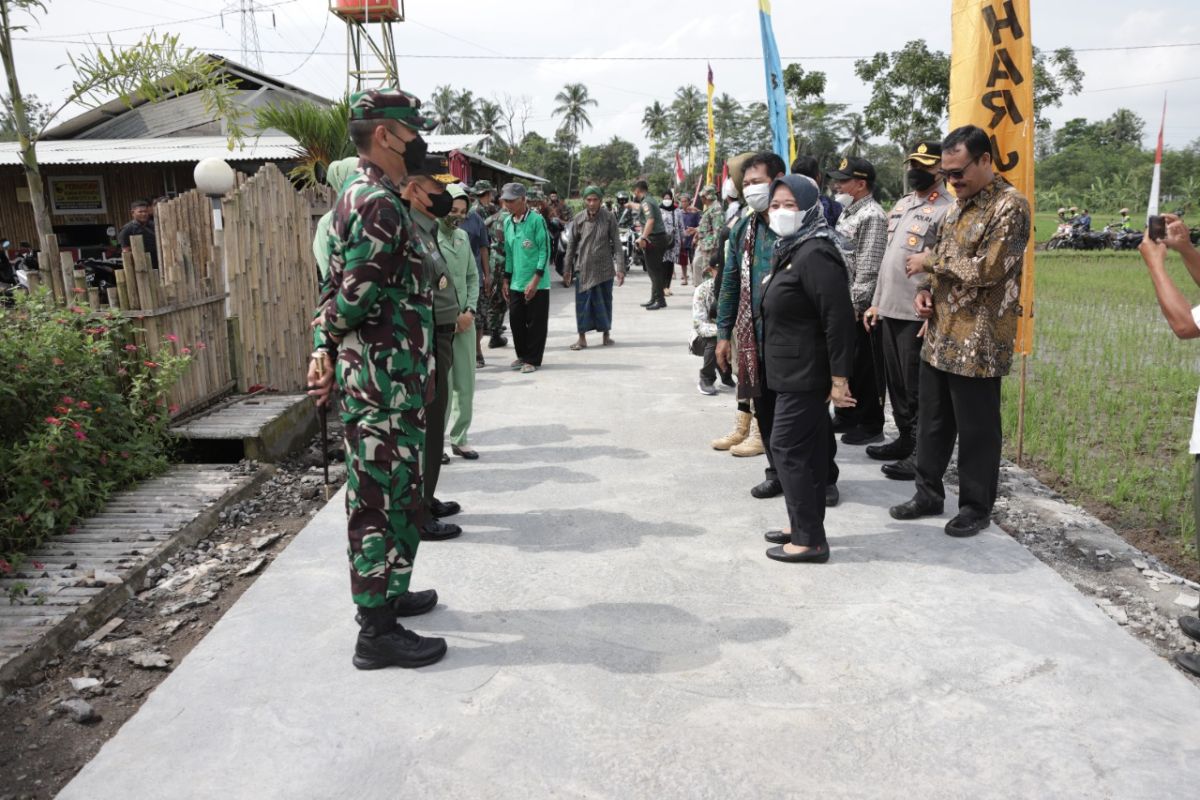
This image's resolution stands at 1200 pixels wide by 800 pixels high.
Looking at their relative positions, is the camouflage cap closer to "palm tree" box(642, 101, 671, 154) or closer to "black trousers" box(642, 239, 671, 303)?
"black trousers" box(642, 239, 671, 303)

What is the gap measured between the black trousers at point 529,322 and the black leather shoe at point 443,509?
389 cm

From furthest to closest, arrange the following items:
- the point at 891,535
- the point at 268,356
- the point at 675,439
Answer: the point at 268,356 < the point at 675,439 < the point at 891,535

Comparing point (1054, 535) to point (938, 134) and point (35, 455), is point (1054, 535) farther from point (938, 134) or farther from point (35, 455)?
point (938, 134)

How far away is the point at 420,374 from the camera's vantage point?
304 cm

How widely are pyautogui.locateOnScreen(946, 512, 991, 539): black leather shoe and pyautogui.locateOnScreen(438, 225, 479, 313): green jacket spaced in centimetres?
283

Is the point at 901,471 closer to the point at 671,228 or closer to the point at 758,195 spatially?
the point at 758,195

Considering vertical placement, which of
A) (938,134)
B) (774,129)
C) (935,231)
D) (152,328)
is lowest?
(152,328)

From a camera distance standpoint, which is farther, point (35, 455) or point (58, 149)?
point (58, 149)

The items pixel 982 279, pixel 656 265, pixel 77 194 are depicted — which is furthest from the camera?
pixel 77 194

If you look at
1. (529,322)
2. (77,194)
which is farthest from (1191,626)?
(77,194)

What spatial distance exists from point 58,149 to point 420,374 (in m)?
17.3

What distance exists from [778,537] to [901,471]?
1438 mm

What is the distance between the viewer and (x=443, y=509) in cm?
457

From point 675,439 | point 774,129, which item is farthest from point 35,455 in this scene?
point 774,129
